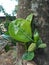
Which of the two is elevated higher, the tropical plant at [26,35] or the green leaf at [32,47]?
the tropical plant at [26,35]

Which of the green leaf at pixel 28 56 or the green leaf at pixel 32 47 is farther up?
the green leaf at pixel 32 47

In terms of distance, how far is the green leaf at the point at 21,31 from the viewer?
4.00 feet

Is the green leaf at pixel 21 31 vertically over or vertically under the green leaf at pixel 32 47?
over

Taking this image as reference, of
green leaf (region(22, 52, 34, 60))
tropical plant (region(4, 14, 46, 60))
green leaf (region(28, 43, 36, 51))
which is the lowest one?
green leaf (region(22, 52, 34, 60))

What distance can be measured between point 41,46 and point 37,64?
0.42ft

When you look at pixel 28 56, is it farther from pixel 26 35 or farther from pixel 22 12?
pixel 22 12

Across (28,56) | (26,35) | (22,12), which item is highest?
(22,12)

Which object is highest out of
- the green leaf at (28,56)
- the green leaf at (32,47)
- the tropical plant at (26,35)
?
the tropical plant at (26,35)

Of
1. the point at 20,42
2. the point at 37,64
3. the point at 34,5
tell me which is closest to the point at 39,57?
the point at 37,64

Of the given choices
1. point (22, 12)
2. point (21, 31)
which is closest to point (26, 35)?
point (21, 31)

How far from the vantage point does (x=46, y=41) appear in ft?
4.05

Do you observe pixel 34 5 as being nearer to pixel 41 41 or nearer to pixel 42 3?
pixel 42 3

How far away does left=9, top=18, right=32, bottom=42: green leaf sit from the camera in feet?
4.00

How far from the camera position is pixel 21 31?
3.97 ft
